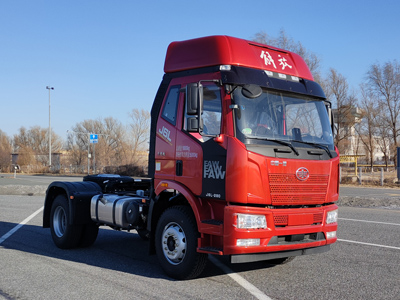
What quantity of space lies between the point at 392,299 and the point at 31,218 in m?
9.83

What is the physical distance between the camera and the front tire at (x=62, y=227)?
788cm

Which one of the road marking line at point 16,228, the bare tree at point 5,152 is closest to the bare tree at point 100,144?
the bare tree at point 5,152

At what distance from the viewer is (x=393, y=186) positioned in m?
28.0

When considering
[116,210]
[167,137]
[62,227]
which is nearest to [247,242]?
[167,137]

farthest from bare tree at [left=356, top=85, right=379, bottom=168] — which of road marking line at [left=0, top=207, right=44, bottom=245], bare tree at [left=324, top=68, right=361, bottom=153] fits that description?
road marking line at [left=0, top=207, right=44, bottom=245]

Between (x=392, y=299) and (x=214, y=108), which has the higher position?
(x=214, y=108)

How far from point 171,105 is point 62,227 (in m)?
3.63

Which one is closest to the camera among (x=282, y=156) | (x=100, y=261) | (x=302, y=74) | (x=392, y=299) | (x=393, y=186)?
(x=392, y=299)

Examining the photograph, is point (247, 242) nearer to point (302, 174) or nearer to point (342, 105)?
point (302, 174)

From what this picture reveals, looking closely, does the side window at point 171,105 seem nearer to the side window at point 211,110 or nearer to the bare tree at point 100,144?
the side window at point 211,110

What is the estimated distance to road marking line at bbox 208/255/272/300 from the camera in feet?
16.5

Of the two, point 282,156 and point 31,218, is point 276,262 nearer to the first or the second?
point 282,156

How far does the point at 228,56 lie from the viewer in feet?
18.9

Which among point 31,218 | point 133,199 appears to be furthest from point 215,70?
point 31,218
